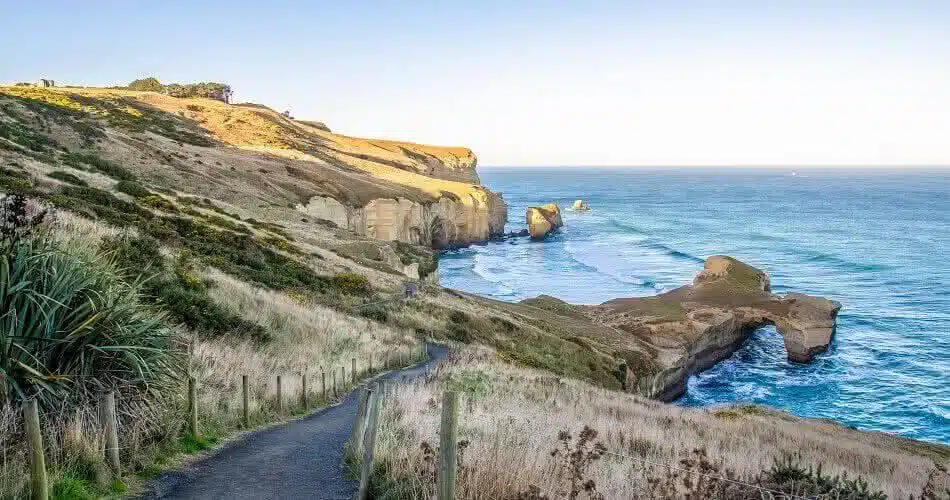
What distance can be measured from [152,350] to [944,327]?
191ft

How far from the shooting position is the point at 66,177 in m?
32.3

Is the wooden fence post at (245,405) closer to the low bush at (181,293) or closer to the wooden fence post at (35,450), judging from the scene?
the low bush at (181,293)

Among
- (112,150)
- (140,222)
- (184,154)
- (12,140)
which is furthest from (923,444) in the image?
(184,154)

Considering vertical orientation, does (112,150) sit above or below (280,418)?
above

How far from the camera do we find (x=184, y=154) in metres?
59.8

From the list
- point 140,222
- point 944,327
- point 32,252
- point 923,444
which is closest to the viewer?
point 32,252

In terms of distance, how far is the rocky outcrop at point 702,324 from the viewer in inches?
1662

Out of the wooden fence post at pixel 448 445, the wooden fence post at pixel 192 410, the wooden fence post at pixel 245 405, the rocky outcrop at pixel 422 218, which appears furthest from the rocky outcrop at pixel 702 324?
the wooden fence post at pixel 448 445

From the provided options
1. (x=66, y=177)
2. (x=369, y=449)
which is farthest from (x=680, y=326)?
(x=369, y=449)

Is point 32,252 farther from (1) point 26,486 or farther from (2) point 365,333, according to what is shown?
(2) point 365,333

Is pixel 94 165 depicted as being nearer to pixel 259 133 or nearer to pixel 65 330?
pixel 65 330

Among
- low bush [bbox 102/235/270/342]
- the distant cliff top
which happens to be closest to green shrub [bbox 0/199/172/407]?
low bush [bbox 102/235/270/342]

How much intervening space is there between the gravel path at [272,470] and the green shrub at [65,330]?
1357mm

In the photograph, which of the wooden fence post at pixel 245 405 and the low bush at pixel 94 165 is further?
the low bush at pixel 94 165
